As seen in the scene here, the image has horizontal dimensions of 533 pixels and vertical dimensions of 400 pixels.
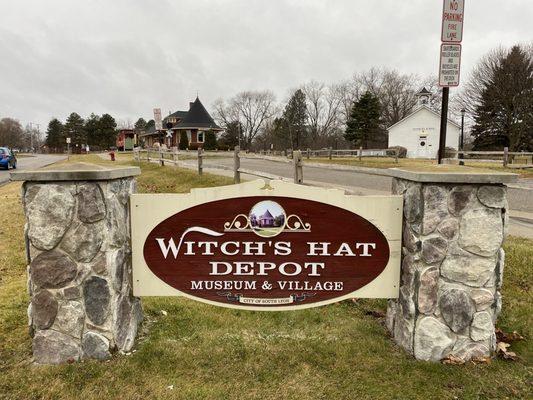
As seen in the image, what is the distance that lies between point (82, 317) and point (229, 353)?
1133 mm

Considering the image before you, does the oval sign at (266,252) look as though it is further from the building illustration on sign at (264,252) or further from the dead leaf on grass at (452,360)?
the dead leaf on grass at (452,360)

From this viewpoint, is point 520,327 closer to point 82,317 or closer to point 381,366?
point 381,366

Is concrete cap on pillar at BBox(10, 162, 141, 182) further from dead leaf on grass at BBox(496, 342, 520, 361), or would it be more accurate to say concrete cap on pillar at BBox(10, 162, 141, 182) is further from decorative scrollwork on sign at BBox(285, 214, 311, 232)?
dead leaf on grass at BBox(496, 342, 520, 361)

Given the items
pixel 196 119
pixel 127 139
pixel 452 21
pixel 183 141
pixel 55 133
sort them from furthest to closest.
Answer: pixel 55 133 < pixel 127 139 < pixel 196 119 < pixel 183 141 < pixel 452 21

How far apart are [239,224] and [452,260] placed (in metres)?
1.61

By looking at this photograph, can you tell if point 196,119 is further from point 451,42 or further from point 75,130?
point 451,42

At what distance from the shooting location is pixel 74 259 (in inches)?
115

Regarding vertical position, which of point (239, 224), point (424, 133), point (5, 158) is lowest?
point (239, 224)

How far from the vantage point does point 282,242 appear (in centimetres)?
317

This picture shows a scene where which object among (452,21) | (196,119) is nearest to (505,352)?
(452,21)

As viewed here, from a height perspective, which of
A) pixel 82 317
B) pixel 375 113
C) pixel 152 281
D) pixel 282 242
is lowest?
pixel 82 317

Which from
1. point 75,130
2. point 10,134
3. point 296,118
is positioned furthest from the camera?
point 10,134

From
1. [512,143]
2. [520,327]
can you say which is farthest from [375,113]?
[520,327]

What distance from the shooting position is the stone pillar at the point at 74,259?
287cm
